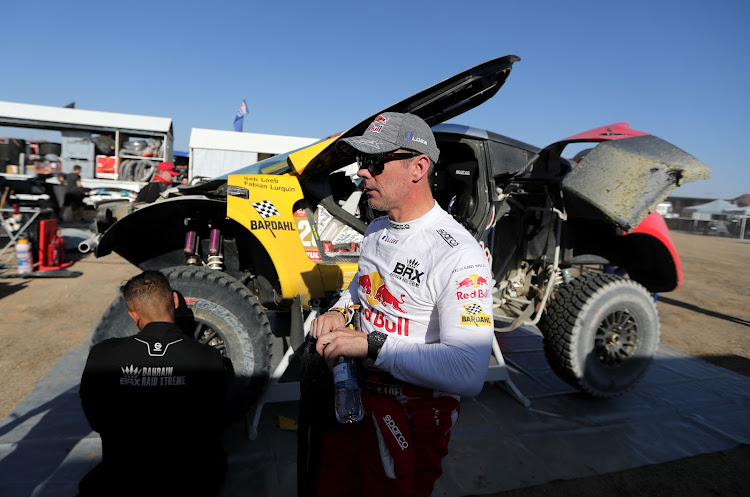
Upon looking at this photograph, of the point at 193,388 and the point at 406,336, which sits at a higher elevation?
the point at 406,336

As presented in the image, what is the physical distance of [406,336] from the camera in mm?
1545

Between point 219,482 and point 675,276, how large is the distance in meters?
4.57

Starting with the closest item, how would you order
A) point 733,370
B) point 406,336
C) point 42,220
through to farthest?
point 406,336
point 733,370
point 42,220

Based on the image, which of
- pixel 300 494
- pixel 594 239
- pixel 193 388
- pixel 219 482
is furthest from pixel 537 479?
pixel 594 239

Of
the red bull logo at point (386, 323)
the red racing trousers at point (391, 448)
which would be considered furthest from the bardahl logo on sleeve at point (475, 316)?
the red racing trousers at point (391, 448)

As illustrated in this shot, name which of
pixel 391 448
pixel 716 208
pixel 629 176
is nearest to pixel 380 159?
pixel 391 448

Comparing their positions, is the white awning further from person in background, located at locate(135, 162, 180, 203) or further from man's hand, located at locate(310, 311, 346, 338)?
man's hand, located at locate(310, 311, 346, 338)

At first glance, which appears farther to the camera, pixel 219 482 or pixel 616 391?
pixel 616 391

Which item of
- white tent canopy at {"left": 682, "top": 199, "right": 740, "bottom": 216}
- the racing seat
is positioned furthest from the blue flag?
white tent canopy at {"left": 682, "top": 199, "right": 740, "bottom": 216}

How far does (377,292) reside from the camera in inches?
65.5

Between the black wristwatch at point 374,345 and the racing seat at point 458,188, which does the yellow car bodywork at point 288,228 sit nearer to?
the racing seat at point 458,188

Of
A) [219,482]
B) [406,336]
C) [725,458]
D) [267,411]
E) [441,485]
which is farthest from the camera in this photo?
[267,411]

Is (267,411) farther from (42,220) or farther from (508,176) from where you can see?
(42,220)

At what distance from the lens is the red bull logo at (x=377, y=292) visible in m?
1.57
